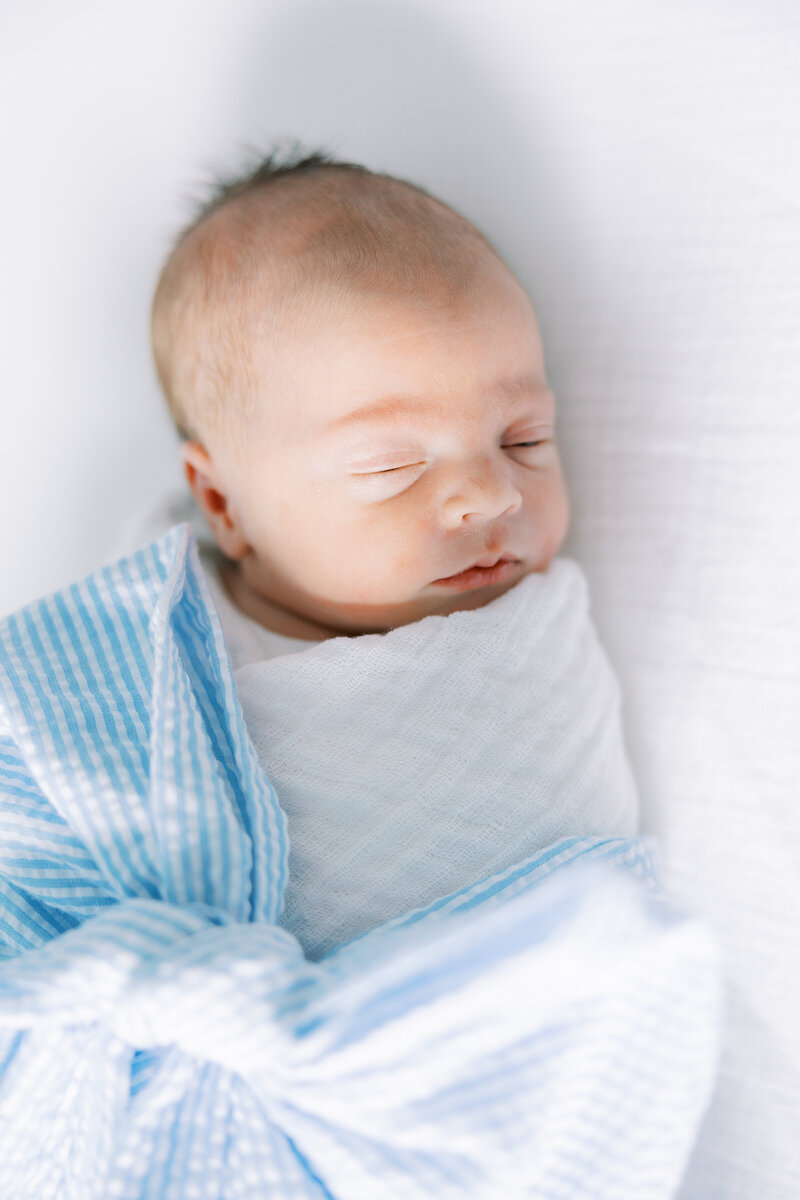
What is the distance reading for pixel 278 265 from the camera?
2.90 feet

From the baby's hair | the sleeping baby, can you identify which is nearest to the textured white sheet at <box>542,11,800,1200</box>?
the sleeping baby

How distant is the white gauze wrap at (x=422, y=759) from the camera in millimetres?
766

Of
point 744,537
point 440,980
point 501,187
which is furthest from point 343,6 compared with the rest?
point 440,980

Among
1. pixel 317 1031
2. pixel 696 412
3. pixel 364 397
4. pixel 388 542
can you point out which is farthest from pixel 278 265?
pixel 317 1031

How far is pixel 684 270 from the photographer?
3.32 feet

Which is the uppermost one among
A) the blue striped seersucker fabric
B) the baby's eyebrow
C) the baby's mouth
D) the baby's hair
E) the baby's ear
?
the baby's hair

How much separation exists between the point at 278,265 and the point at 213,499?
0.25 metres

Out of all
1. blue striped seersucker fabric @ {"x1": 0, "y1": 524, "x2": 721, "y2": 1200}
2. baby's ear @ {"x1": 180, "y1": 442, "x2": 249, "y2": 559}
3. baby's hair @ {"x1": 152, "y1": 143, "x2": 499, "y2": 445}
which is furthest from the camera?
baby's ear @ {"x1": 180, "y1": 442, "x2": 249, "y2": 559}

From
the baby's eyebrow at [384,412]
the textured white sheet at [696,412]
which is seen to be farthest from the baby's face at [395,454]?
the textured white sheet at [696,412]

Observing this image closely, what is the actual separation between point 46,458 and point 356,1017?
79 centimetres

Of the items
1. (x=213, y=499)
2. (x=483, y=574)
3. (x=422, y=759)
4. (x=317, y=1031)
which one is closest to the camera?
(x=317, y=1031)

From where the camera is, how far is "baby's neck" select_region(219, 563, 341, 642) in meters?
0.96

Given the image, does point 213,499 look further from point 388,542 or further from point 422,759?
point 422,759

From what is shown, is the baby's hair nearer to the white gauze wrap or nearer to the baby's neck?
the baby's neck
